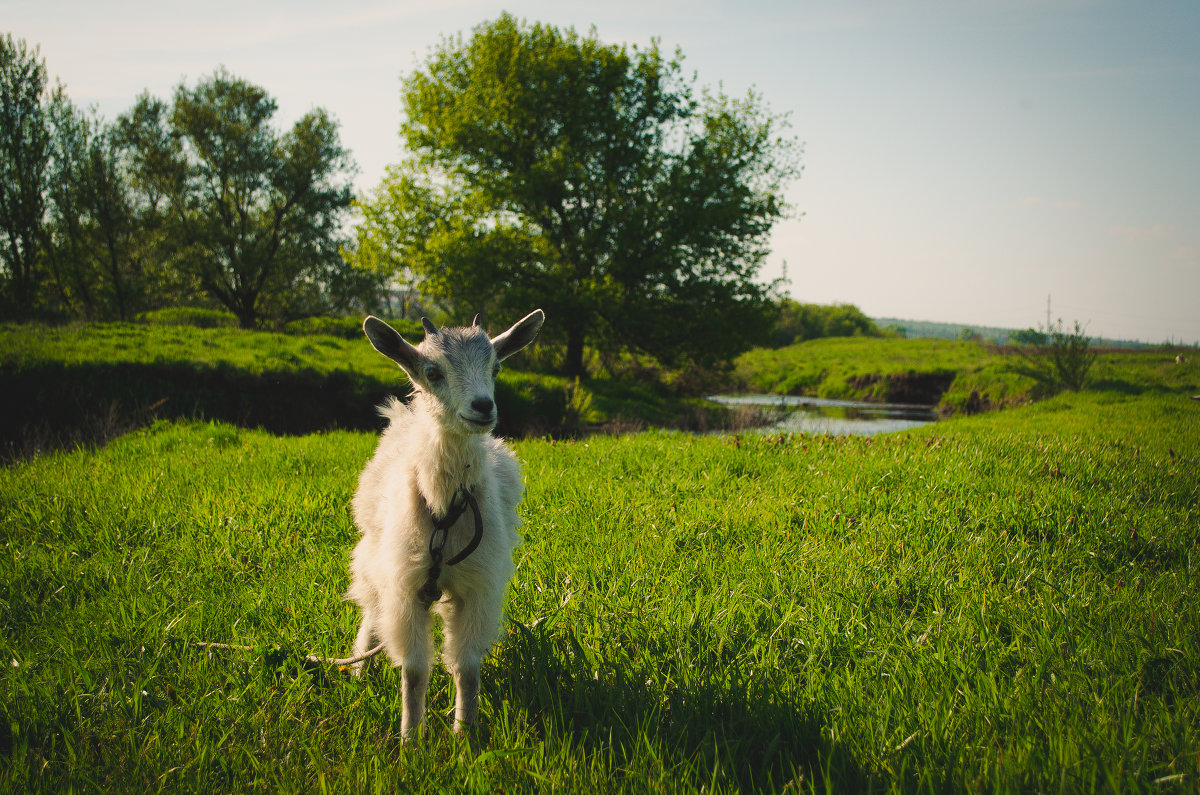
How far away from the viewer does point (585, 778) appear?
2.23 m

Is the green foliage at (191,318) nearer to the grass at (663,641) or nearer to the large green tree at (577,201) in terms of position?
the large green tree at (577,201)

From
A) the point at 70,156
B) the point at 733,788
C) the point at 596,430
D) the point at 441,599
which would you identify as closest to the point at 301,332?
the point at 70,156

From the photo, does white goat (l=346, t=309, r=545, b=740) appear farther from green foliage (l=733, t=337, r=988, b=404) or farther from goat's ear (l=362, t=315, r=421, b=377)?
green foliage (l=733, t=337, r=988, b=404)

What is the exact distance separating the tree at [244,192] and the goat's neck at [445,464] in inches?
1146

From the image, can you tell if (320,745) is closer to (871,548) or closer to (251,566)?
(251,566)

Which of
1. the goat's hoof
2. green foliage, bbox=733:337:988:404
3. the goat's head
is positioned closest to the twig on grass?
the goat's hoof

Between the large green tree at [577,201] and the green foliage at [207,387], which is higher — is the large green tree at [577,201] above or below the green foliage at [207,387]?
above

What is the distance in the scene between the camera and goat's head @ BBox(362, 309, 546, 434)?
8.92 ft

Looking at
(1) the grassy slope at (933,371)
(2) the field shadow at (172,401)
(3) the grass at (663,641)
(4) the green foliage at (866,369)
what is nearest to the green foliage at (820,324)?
(1) the grassy slope at (933,371)

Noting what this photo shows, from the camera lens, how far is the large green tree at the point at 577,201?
19875 mm

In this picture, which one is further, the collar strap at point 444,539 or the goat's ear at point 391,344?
the goat's ear at point 391,344

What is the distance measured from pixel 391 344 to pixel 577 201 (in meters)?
19.8

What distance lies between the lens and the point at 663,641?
3.15 meters

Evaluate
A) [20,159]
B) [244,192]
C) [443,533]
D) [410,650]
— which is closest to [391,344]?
[443,533]
